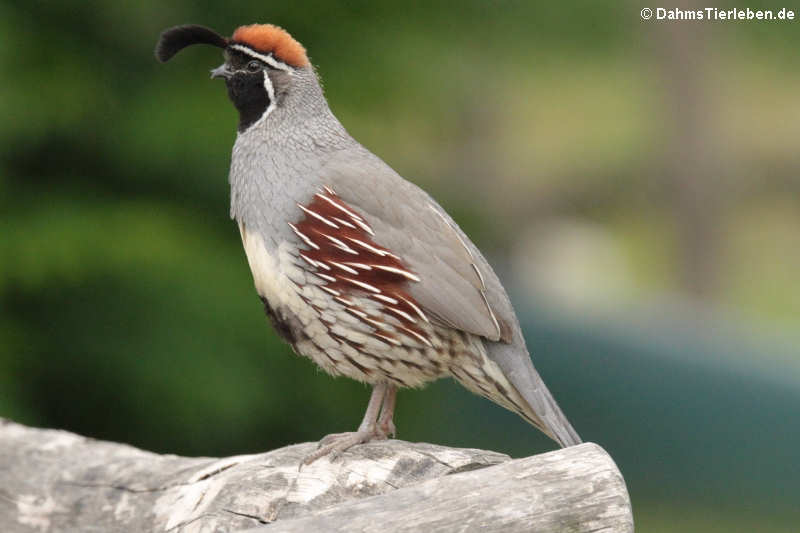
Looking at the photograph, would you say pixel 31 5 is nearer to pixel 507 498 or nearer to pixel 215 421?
pixel 215 421

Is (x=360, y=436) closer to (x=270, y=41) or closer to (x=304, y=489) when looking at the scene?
(x=304, y=489)

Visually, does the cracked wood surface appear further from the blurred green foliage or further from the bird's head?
the blurred green foliage

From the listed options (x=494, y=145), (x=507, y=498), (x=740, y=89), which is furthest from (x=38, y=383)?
(x=740, y=89)

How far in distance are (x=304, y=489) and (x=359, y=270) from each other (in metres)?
0.60

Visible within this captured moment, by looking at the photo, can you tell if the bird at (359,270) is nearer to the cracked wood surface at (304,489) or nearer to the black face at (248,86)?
the black face at (248,86)

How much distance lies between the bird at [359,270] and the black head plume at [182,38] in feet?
0.10

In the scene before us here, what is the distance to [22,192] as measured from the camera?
5.31 m

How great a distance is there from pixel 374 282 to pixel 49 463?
1196 millimetres

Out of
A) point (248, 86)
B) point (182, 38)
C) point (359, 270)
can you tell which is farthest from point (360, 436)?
point (182, 38)

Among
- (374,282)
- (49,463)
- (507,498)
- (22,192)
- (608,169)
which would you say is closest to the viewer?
(507,498)

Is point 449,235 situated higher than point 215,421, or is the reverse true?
point 449,235

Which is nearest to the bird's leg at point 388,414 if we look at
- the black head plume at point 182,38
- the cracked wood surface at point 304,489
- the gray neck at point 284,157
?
the cracked wood surface at point 304,489

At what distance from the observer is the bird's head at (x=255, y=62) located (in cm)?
350

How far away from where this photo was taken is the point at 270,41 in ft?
11.5
